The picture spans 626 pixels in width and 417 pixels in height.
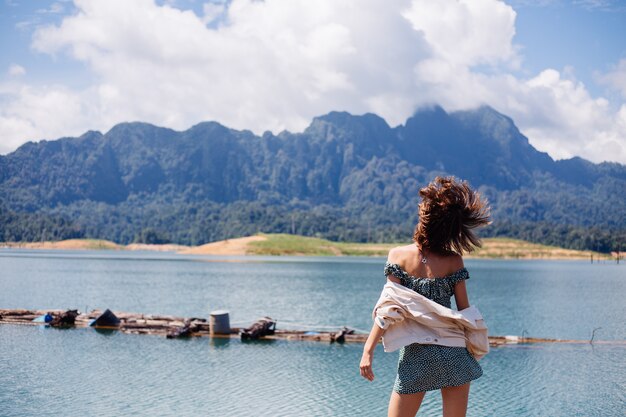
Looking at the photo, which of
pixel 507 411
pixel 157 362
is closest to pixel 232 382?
pixel 157 362

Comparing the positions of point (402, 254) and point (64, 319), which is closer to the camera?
point (402, 254)

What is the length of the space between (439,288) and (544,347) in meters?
32.0

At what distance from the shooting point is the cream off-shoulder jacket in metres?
5.74

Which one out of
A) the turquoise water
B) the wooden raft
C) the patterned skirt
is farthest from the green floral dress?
the wooden raft

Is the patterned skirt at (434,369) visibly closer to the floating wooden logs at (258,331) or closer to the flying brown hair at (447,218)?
the flying brown hair at (447,218)

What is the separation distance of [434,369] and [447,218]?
1.42m

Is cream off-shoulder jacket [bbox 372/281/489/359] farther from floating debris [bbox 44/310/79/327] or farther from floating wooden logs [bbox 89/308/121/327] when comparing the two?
floating debris [bbox 44/310/79/327]

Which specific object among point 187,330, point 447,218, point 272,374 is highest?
point 447,218

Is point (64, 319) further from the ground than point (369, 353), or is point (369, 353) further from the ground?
point (369, 353)

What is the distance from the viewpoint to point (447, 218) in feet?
19.0

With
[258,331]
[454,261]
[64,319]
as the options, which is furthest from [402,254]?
[64,319]

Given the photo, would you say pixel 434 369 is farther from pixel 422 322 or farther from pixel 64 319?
pixel 64 319

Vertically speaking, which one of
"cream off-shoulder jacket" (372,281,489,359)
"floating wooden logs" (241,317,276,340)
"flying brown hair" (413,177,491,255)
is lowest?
"floating wooden logs" (241,317,276,340)

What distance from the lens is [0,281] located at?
7800cm
